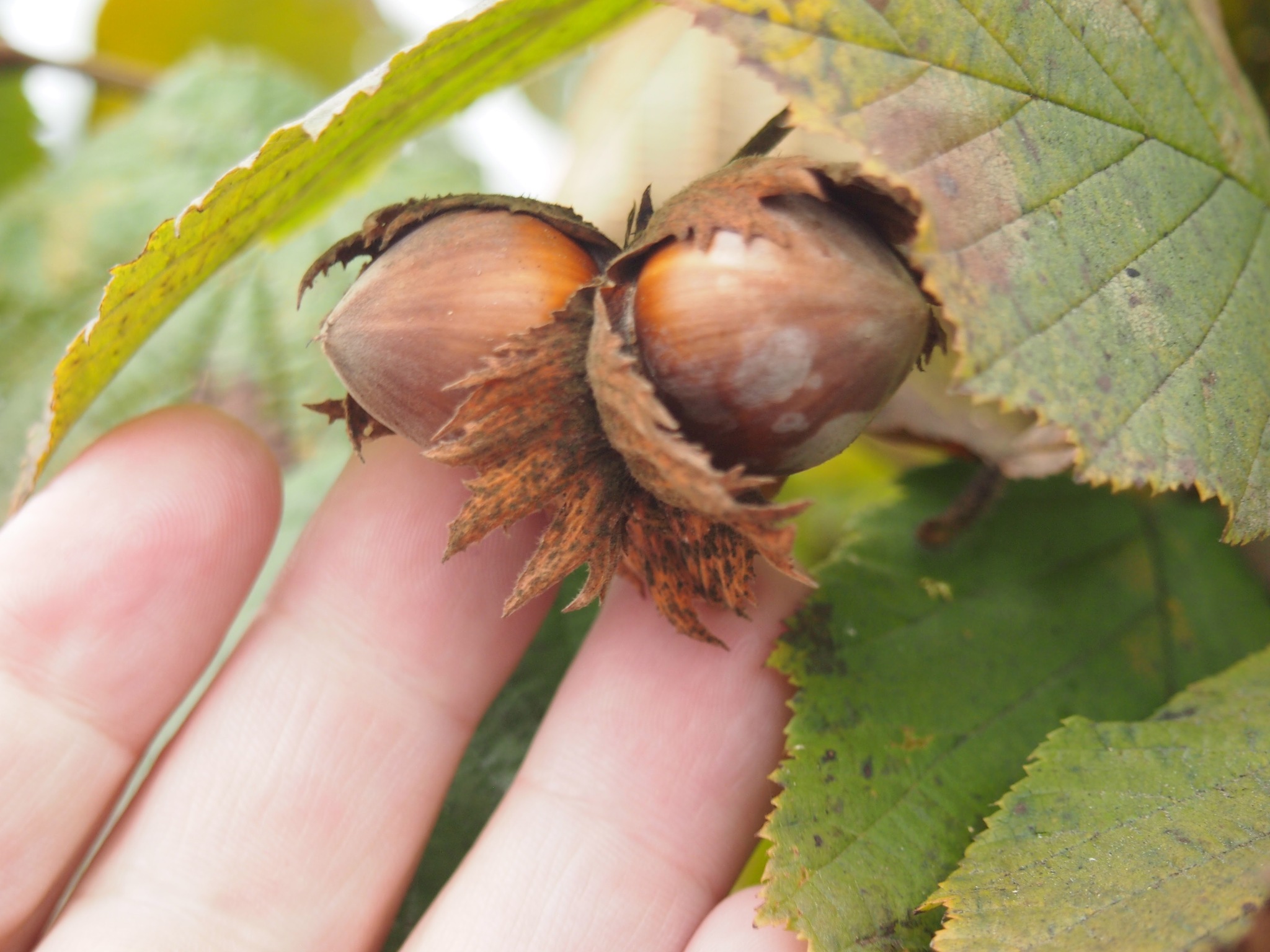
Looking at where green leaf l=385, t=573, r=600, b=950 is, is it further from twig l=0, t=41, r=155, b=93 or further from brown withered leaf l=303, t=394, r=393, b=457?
twig l=0, t=41, r=155, b=93

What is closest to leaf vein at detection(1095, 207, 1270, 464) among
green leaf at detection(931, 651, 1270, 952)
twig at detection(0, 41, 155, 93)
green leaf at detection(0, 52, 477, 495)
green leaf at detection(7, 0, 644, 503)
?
green leaf at detection(931, 651, 1270, 952)

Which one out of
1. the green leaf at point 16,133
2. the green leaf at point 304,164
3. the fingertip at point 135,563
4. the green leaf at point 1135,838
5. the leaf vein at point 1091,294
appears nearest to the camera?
the leaf vein at point 1091,294

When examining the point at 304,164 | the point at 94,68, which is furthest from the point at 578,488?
the point at 94,68

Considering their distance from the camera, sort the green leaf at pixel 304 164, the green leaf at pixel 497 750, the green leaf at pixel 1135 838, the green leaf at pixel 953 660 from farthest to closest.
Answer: the green leaf at pixel 497 750 < the green leaf at pixel 953 660 < the green leaf at pixel 304 164 < the green leaf at pixel 1135 838

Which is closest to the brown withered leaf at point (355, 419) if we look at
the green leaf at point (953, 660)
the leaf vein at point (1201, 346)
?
the green leaf at point (953, 660)

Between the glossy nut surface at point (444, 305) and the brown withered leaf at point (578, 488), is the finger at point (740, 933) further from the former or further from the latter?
the glossy nut surface at point (444, 305)

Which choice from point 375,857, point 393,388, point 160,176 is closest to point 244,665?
point 375,857

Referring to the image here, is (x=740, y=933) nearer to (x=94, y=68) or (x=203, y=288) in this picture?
(x=203, y=288)
